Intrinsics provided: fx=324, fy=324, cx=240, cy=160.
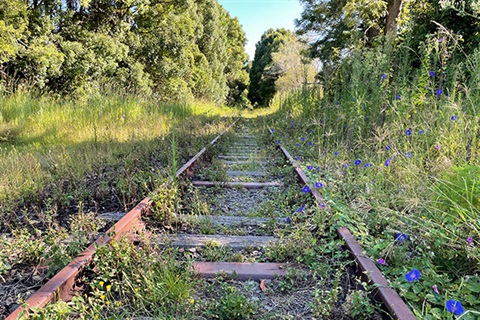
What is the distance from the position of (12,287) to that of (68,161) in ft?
8.13

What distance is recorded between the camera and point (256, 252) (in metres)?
2.33

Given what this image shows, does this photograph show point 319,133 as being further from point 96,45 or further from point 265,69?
point 265,69

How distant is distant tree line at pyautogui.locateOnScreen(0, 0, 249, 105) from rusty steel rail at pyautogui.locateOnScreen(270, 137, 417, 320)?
27.4 feet

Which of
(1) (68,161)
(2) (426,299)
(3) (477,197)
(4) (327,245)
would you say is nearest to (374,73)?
(3) (477,197)

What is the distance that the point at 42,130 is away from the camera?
6254mm

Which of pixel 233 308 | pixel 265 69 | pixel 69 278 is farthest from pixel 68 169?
pixel 265 69

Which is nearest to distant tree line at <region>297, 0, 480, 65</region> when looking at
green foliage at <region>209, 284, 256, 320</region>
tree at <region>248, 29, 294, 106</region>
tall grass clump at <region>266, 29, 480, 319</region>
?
tall grass clump at <region>266, 29, 480, 319</region>

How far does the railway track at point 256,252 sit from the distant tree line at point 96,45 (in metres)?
7.07

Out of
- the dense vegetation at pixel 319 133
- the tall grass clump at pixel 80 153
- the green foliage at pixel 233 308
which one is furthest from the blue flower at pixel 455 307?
the tall grass clump at pixel 80 153

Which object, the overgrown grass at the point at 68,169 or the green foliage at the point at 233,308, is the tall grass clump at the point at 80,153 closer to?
the overgrown grass at the point at 68,169

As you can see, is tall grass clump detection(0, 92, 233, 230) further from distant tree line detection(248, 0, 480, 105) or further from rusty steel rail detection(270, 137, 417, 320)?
distant tree line detection(248, 0, 480, 105)

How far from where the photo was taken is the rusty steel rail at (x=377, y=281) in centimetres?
140

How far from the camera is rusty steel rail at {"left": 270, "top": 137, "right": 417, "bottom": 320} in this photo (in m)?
1.40

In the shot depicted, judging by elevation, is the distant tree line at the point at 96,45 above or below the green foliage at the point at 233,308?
above
